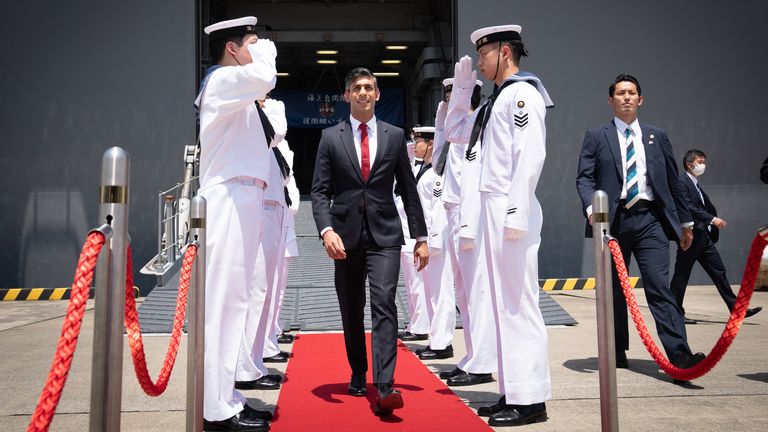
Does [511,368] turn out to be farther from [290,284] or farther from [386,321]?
[290,284]

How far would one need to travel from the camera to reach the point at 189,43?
1271cm

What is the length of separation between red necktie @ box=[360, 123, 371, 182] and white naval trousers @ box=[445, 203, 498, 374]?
102 cm

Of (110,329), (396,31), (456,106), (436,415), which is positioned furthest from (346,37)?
(110,329)

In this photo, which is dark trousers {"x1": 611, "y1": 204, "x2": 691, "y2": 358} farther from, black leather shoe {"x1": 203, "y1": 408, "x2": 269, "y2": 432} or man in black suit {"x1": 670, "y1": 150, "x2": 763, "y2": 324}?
black leather shoe {"x1": 203, "y1": 408, "x2": 269, "y2": 432}

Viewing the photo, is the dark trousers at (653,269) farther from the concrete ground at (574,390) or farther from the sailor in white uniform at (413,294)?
the sailor in white uniform at (413,294)

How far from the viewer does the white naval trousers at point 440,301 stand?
20.0ft

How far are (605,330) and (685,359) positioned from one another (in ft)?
6.78

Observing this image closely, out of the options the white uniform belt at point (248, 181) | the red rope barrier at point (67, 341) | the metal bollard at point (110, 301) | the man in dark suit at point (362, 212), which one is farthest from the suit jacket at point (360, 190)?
the red rope barrier at point (67, 341)

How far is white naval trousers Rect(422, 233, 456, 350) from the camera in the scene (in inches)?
240

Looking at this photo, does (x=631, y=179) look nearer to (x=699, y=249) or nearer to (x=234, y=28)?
(x=234, y=28)

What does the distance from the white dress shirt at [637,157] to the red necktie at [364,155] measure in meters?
1.94

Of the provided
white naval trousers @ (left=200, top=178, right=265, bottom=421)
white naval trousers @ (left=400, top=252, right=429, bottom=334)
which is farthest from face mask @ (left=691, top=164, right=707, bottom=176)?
white naval trousers @ (left=200, top=178, right=265, bottom=421)

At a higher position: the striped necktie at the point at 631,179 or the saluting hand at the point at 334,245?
the striped necktie at the point at 631,179

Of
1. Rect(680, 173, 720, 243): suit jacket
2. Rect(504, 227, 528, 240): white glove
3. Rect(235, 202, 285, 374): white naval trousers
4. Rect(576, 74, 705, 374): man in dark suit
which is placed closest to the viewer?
Rect(504, 227, 528, 240): white glove
